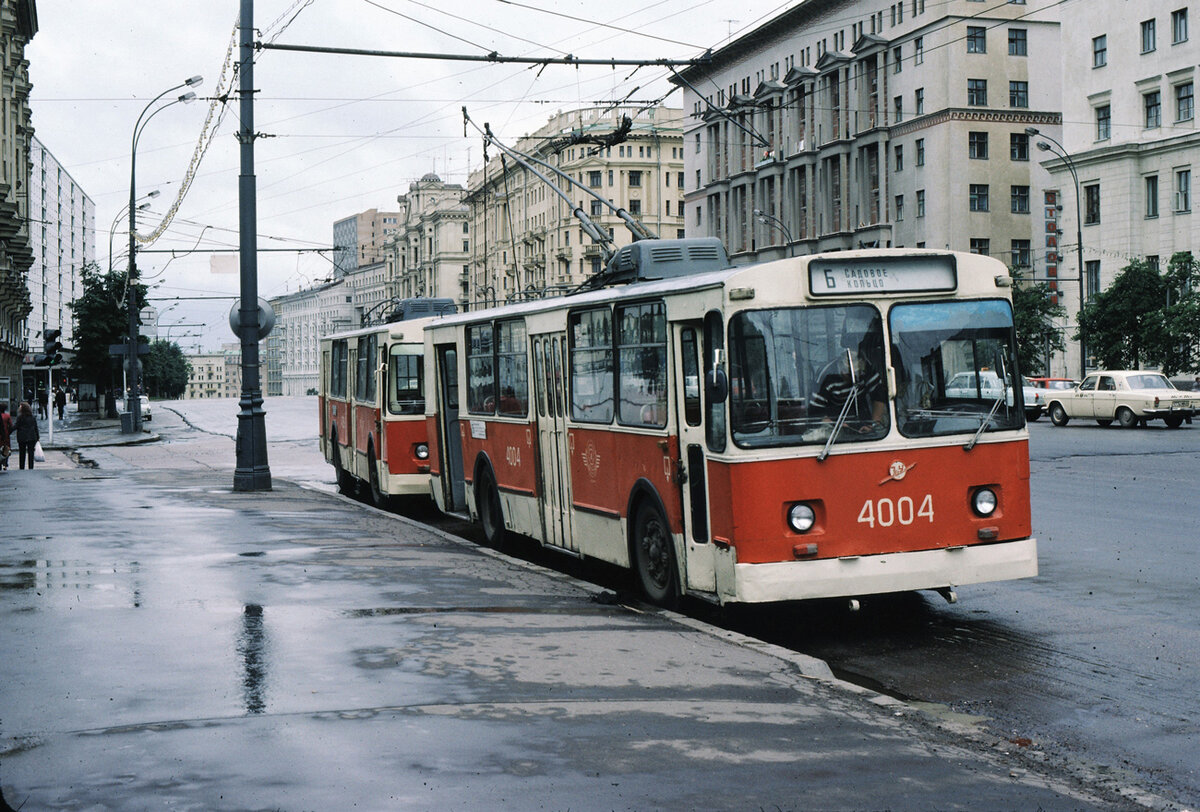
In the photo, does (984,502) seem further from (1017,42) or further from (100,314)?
(1017,42)

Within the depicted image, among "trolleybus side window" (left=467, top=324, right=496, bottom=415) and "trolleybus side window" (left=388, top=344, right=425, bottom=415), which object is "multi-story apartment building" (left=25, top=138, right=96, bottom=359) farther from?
"trolleybus side window" (left=467, top=324, right=496, bottom=415)

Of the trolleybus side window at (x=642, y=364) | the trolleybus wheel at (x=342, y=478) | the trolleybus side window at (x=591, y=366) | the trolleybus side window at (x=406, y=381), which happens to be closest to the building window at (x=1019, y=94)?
the trolleybus wheel at (x=342, y=478)

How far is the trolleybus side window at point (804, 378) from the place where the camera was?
9016mm

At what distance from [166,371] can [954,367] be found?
450 ft

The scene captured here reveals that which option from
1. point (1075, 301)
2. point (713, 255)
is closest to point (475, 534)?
point (713, 255)

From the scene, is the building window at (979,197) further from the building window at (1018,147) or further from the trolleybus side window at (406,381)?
the trolleybus side window at (406,381)

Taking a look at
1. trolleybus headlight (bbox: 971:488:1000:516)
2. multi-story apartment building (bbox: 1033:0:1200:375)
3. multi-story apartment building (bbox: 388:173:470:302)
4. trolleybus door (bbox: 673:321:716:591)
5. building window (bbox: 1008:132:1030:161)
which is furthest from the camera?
multi-story apartment building (bbox: 388:173:470:302)

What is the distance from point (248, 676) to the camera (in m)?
7.54

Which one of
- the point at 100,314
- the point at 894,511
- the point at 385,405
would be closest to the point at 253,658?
the point at 894,511

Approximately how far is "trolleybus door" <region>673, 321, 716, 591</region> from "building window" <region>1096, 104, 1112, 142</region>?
57168 mm

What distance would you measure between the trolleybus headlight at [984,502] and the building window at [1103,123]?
57.0 metres

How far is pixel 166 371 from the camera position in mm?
139125

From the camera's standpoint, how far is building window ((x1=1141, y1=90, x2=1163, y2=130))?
5900 cm

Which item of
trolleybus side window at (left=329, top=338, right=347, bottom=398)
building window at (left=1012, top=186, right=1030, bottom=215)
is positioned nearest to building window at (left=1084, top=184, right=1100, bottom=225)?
building window at (left=1012, top=186, right=1030, bottom=215)
